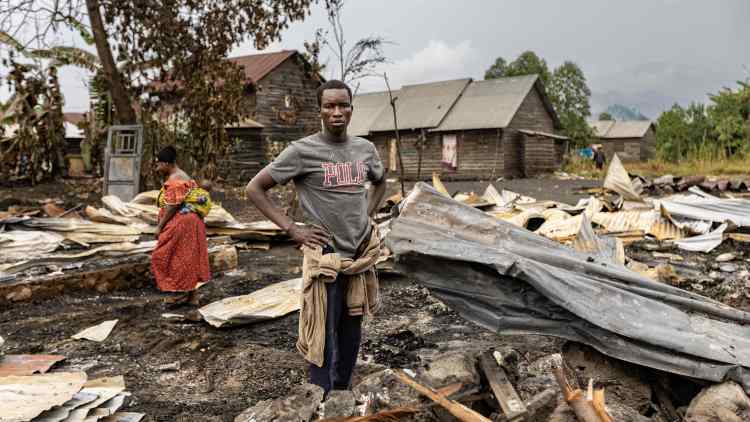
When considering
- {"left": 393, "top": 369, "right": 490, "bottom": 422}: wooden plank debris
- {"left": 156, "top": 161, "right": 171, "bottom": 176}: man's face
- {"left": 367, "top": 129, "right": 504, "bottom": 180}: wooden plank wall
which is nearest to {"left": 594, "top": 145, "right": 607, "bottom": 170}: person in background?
{"left": 367, "top": 129, "right": 504, "bottom": 180}: wooden plank wall

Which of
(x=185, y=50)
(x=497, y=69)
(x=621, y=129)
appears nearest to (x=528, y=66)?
(x=497, y=69)

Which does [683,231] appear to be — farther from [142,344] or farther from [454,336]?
[142,344]

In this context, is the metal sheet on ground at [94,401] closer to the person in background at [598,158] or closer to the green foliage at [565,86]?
the person in background at [598,158]

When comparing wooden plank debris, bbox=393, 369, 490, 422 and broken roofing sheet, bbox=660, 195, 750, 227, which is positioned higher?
broken roofing sheet, bbox=660, 195, 750, 227

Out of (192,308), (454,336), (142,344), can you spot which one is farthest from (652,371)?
(192,308)

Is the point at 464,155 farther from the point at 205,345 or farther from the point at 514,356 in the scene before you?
the point at 514,356

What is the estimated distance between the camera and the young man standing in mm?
2410

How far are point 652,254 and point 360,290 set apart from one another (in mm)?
5470

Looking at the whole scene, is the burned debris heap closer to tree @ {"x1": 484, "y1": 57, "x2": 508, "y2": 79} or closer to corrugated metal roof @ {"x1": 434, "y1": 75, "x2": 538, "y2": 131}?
corrugated metal roof @ {"x1": 434, "y1": 75, "x2": 538, "y2": 131}

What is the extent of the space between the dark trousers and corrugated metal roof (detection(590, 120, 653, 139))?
1794 inches

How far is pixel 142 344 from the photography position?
3.87 m

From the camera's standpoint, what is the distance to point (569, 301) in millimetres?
2459

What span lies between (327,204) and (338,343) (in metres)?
0.72

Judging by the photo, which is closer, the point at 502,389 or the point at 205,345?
the point at 502,389
